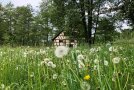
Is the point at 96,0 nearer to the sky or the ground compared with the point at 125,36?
nearer to the sky

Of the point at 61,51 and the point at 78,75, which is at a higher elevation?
the point at 61,51

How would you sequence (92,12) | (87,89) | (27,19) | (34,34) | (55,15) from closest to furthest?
1. (87,89)
2. (55,15)
3. (92,12)
4. (34,34)
5. (27,19)

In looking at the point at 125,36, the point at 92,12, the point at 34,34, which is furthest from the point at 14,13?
the point at 125,36

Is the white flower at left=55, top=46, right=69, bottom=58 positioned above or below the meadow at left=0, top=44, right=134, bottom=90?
above

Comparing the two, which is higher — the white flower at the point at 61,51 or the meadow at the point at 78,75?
the white flower at the point at 61,51

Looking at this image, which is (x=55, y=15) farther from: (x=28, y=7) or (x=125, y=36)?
(x=28, y=7)

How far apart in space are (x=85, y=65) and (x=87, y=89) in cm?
85

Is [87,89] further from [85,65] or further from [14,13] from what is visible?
[14,13]

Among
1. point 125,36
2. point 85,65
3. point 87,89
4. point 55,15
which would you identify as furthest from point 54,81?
point 55,15

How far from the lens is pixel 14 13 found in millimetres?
97125

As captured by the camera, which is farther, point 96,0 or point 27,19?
point 27,19

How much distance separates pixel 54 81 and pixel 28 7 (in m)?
97.7

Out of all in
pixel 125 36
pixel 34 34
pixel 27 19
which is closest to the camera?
pixel 125 36

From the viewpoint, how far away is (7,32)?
90062 millimetres
